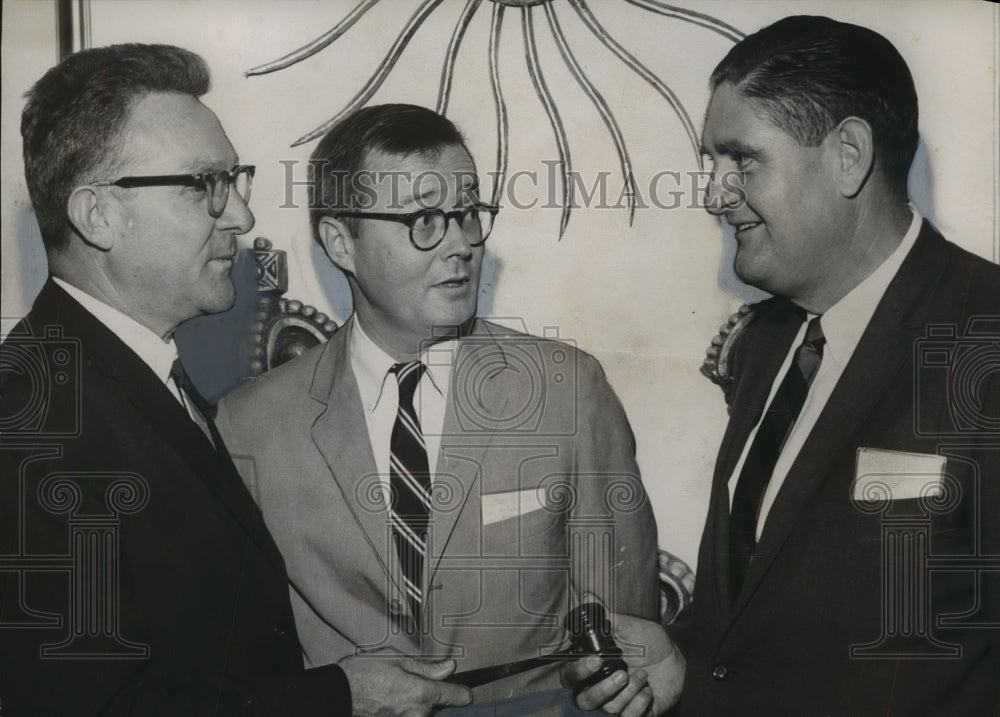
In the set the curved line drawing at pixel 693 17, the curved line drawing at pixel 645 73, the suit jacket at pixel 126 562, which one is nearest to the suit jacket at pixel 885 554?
the curved line drawing at pixel 645 73

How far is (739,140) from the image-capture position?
2793mm

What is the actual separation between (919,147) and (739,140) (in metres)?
0.49

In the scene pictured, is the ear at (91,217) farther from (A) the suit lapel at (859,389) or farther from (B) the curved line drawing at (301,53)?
(A) the suit lapel at (859,389)

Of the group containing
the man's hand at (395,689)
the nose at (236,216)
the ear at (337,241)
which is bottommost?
the man's hand at (395,689)

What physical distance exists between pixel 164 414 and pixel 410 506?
25.3 inches

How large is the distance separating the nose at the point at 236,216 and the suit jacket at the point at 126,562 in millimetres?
397

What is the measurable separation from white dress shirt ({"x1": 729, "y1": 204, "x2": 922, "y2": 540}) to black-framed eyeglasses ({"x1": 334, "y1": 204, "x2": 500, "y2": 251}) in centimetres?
92

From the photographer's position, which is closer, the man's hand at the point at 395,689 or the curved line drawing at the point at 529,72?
the man's hand at the point at 395,689

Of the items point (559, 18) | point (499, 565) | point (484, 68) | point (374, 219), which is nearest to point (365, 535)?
point (499, 565)

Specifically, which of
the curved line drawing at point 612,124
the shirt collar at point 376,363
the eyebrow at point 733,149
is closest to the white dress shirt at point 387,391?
the shirt collar at point 376,363

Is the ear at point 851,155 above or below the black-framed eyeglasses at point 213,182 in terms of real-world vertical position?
above

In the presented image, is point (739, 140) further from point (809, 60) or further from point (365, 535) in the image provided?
point (365, 535)

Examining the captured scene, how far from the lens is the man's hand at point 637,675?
2.77 metres

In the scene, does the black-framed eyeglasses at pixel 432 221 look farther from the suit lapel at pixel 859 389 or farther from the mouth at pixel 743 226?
the suit lapel at pixel 859 389
